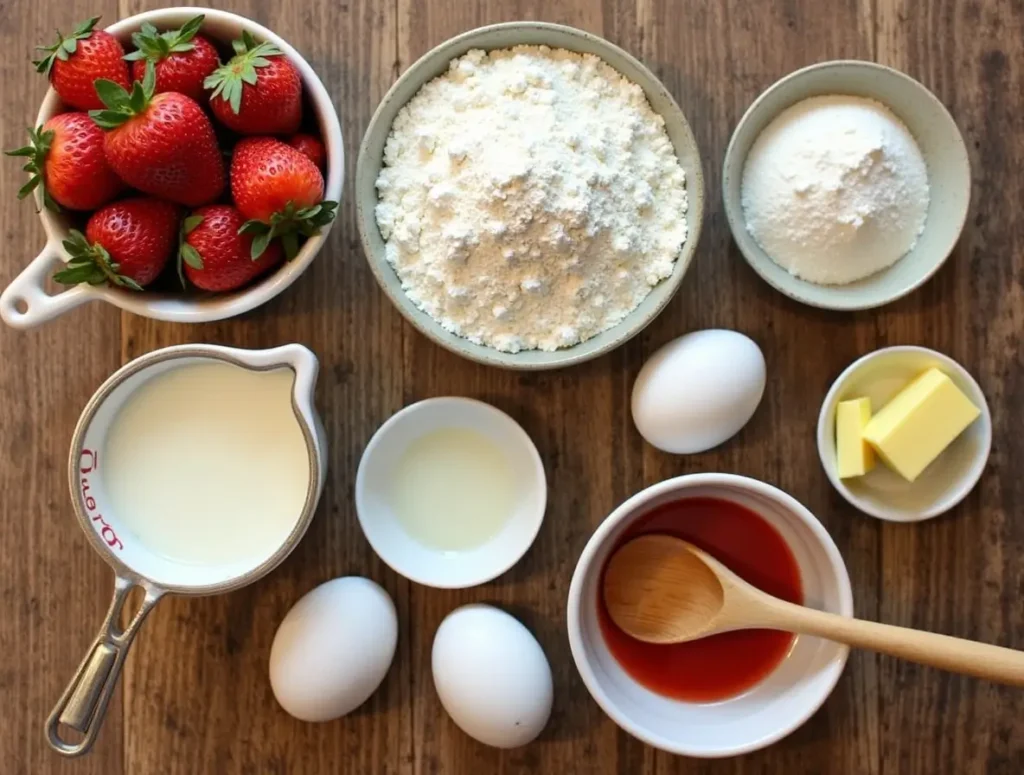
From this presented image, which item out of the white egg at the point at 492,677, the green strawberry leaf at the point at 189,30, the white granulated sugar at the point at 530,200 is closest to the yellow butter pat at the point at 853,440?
the white granulated sugar at the point at 530,200

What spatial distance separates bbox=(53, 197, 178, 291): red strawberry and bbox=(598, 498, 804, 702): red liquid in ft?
1.65

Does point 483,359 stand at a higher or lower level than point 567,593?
higher

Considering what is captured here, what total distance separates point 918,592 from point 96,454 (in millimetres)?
809

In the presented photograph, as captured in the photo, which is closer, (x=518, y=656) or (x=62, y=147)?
(x=62, y=147)

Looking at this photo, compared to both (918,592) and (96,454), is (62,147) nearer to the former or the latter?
(96,454)

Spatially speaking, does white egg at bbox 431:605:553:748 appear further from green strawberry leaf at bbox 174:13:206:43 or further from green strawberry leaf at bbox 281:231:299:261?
green strawberry leaf at bbox 174:13:206:43

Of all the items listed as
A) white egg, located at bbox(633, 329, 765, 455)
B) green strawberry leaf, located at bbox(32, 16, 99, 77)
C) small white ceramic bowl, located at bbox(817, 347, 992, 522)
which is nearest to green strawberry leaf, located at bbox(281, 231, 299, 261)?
green strawberry leaf, located at bbox(32, 16, 99, 77)

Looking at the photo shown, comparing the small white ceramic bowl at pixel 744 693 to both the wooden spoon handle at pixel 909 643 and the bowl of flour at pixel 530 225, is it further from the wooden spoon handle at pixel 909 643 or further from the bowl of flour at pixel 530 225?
the bowl of flour at pixel 530 225


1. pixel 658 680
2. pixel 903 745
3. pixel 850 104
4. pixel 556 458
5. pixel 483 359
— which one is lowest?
pixel 903 745

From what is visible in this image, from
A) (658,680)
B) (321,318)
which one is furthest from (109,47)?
(658,680)

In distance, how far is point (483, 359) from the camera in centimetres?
81

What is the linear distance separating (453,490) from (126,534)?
0.31 m

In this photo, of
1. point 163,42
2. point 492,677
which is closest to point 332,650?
point 492,677

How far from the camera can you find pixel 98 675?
0.73 m
